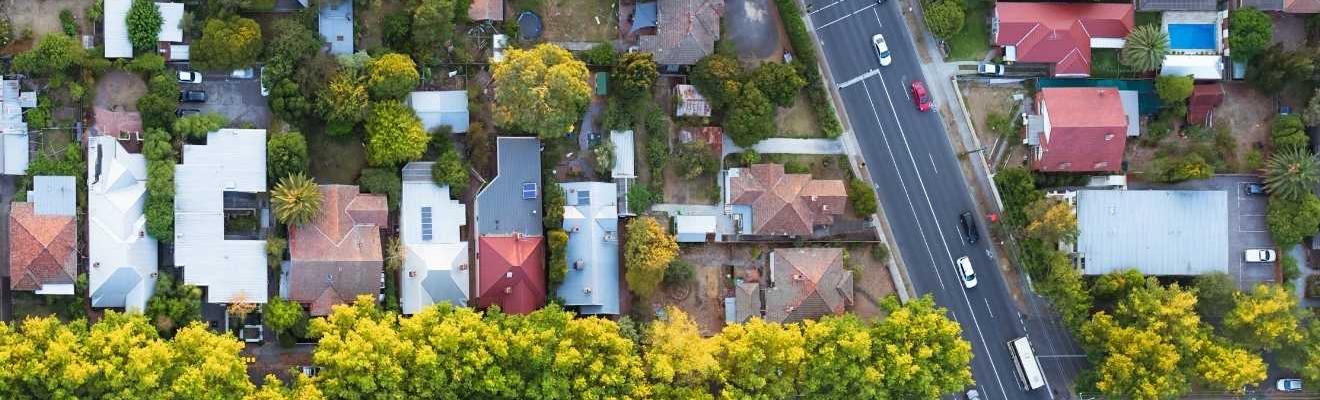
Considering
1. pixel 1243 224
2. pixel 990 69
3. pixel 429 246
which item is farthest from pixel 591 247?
pixel 1243 224

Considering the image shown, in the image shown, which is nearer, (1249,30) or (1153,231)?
(1249,30)

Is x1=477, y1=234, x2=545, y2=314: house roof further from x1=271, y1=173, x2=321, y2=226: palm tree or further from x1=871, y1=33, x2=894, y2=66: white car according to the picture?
x1=871, y1=33, x2=894, y2=66: white car

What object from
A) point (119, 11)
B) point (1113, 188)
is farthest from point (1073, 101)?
point (119, 11)

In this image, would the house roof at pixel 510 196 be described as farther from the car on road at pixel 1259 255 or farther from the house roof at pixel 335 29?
the car on road at pixel 1259 255

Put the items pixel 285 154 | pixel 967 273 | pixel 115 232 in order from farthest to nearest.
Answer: pixel 967 273
pixel 285 154
pixel 115 232

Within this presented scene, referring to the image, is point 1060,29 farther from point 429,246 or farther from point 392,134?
point 392,134

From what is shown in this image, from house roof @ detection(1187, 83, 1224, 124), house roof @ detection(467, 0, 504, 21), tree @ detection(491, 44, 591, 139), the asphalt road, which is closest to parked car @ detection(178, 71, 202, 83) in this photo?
house roof @ detection(467, 0, 504, 21)
